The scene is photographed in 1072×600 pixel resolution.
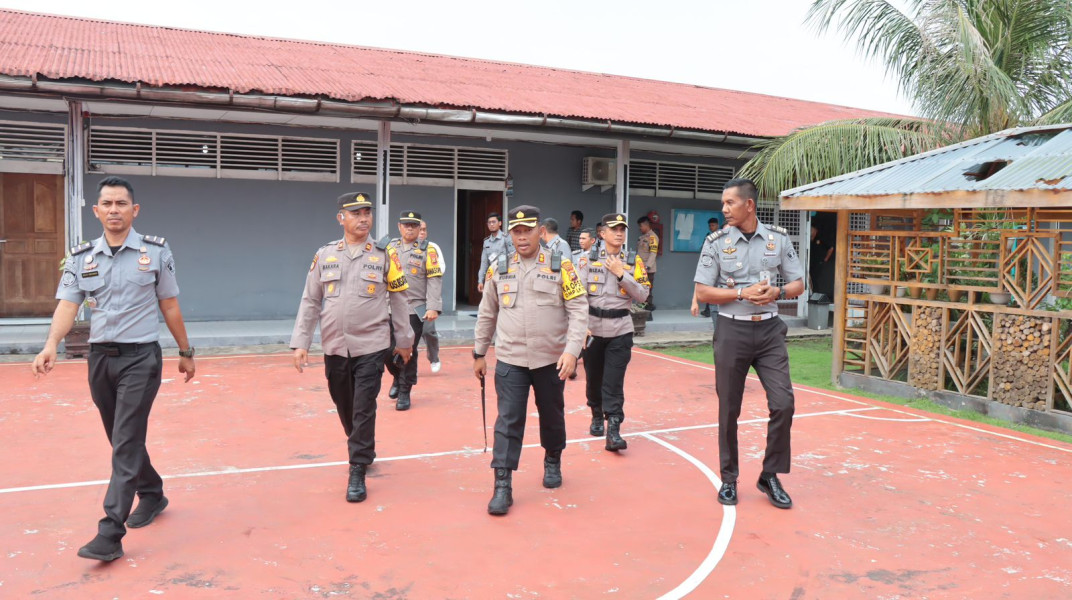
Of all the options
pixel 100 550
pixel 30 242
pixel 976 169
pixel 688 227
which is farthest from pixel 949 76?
pixel 30 242

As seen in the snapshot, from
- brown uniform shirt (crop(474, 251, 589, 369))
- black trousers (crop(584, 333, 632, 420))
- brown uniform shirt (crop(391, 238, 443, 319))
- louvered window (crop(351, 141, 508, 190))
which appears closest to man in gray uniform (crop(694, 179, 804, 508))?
brown uniform shirt (crop(474, 251, 589, 369))

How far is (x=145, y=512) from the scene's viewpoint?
4.54m

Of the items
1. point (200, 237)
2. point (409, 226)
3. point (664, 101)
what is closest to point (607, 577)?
point (409, 226)

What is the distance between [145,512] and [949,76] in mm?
11291

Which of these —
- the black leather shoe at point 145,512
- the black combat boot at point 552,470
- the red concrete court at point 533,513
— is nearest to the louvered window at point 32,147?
the red concrete court at point 533,513

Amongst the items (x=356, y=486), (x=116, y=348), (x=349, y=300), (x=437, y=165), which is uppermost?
(x=437, y=165)

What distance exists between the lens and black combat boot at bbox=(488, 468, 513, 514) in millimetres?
4781

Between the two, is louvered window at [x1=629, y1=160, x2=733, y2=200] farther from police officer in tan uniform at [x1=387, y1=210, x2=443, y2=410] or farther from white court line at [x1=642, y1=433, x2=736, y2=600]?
white court line at [x1=642, y1=433, x2=736, y2=600]

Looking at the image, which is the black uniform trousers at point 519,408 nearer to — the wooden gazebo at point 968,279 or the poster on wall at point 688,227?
the wooden gazebo at point 968,279

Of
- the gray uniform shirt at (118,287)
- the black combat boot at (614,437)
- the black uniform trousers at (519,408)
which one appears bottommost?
the black combat boot at (614,437)

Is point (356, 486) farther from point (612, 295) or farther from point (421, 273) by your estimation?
point (421, 273)

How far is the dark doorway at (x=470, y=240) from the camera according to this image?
50.5ft

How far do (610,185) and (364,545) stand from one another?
463 inches

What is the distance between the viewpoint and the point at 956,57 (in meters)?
11.0
